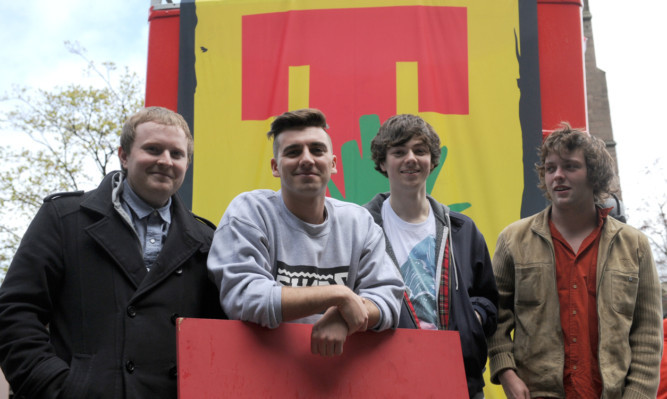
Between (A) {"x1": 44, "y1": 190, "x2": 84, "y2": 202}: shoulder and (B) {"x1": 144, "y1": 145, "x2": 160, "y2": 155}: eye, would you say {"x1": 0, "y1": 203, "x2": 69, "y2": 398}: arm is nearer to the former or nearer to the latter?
(A) {"x1": 44, "y1": 190, "x2": 84, "y2": 202}: shoulder

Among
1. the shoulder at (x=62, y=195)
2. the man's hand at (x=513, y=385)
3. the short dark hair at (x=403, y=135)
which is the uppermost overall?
the short dark hair at (x=403, y=135)

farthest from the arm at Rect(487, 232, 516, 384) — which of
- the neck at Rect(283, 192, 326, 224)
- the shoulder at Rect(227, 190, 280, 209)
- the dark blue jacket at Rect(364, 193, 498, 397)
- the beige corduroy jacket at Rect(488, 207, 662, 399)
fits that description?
the shoulder at Rect(227, 190, 280, 209)

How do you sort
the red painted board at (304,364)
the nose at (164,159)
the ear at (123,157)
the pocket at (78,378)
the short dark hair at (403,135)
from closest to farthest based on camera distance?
the red painted board at (304,364) < the pocket at (78,378) < the nose at (164,159) < the ear at (123,157) < the short dark hair at (403,135)

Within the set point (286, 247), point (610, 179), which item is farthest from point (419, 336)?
point (610, 179)

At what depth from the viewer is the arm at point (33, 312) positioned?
5.91 ft

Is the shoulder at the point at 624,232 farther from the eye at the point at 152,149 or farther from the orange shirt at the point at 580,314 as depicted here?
the eye at the point at 152,149

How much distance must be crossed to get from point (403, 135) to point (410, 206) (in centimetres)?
32

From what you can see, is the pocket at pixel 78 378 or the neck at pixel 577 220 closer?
the pocket at pixel 78 378

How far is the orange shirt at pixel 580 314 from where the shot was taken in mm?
2574

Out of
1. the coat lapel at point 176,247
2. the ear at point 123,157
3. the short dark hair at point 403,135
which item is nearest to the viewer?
the coat lapel at point 176,247

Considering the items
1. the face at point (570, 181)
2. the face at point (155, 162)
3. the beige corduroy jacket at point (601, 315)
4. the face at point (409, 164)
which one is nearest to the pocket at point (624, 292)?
the beige corduroy jacket at point (601, 315)

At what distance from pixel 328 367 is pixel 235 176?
2948 mm

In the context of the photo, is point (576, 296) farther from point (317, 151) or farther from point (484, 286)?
point (317, 151)

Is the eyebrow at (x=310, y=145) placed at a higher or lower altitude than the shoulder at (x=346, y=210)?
higher
